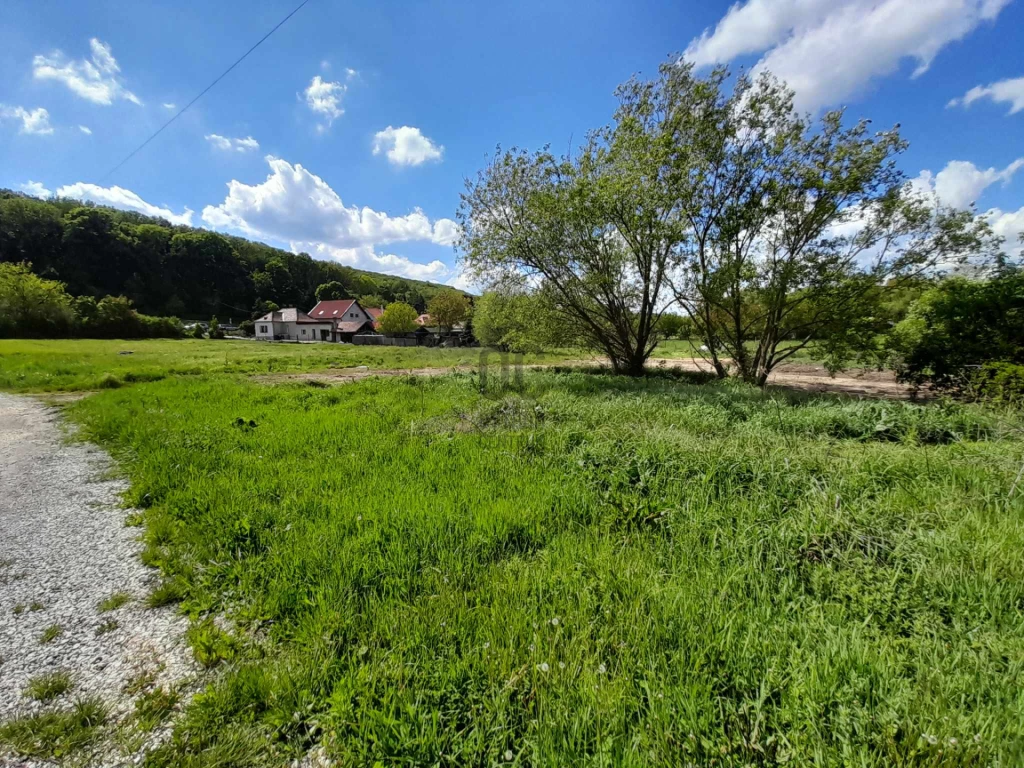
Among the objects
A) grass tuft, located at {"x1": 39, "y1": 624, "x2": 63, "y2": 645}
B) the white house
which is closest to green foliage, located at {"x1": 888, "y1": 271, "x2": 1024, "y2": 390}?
grass tuft, located at {"x1": 39, "y1": 624, "x2": 63, "y2": 645}

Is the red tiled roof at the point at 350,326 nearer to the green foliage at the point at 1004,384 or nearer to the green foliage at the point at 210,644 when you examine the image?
the green foliage at the point at 210,644

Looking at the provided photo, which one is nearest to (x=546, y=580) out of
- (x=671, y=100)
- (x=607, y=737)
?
(x=607, y=737)

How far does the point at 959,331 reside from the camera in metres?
10.2

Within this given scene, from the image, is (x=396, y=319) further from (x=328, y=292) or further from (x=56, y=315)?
(x=328, y=292)

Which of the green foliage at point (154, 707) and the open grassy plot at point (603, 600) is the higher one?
the open grassy plot at point (603, 600)

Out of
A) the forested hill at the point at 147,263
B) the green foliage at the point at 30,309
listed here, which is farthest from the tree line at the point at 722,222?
the forested hill at the point at 147,263

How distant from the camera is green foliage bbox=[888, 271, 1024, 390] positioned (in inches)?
372

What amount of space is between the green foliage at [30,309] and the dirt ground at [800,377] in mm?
38719

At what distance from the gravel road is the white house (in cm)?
6985

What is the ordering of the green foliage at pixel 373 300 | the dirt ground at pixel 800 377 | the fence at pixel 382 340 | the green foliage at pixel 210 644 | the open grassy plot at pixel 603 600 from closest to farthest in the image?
1. the open grassy plot at pixel 603 600
2. the green foliage at pixel 210 644
3. the dirt ground at pixel 800 377
4. the fence at pixel 382 340
5. the green foliage at pixel 373 300

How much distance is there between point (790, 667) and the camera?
1.87 meters

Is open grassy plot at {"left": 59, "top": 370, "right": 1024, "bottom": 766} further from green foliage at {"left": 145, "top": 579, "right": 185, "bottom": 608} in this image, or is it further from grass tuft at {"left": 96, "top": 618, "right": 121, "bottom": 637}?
grass tuft at {"left": 96, "top": 618, "right": 121, "bottom": 637}

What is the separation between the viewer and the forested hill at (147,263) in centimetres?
6762

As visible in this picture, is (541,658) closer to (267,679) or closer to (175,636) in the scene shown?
(267,679)
